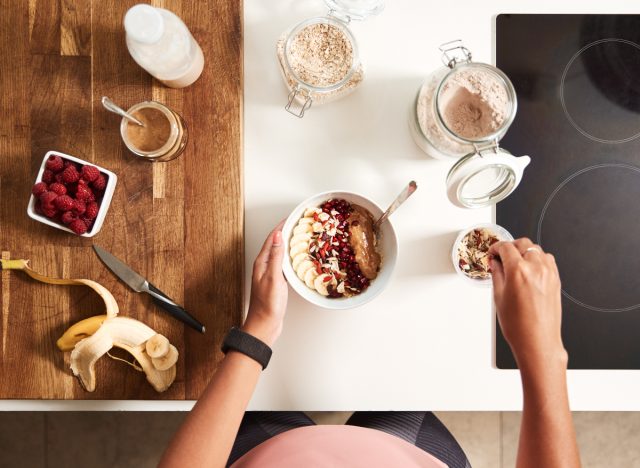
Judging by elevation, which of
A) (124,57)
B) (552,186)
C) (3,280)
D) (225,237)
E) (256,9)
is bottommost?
(3,280)

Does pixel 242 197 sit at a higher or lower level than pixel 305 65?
lower

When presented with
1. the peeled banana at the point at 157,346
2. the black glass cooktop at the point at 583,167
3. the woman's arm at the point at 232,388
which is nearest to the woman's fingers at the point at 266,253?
the woman's arm at the point at 232,388

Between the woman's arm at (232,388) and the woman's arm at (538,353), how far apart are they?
0.39 meters

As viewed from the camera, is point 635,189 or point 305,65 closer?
point 305,65

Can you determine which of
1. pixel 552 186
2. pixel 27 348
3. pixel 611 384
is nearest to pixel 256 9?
pixel 552 186

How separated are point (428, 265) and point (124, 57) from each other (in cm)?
70

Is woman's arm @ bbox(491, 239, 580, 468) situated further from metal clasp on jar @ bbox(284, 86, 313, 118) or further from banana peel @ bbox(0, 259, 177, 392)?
banana peel @ bbox(0, 259, 177, 392)

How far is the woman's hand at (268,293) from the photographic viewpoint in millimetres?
790

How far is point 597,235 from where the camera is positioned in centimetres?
89

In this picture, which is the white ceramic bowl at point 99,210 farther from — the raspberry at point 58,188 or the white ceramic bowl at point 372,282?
the white ceramic bowl at point 372,282

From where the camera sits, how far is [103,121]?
2.80 ft

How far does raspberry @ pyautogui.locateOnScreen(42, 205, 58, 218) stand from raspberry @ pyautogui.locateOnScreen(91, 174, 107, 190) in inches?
3.0

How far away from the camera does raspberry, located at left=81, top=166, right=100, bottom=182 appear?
79 cm

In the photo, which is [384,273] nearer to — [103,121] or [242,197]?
[242,197]
